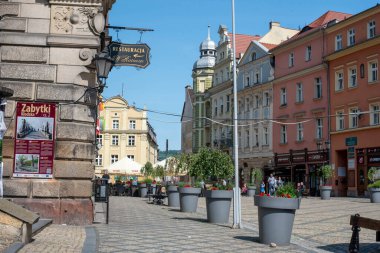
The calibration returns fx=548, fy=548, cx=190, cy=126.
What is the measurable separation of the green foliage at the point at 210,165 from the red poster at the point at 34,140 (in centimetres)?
1582

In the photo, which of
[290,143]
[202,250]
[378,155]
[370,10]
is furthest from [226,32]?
[202,250]

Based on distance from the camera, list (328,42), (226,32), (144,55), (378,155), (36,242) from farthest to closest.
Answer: (226,32), (328,42), (378,155), (144,55), (36,242)

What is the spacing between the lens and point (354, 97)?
3909 centimetres

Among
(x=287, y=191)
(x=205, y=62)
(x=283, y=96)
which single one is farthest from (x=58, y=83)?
(x=205, y=62)

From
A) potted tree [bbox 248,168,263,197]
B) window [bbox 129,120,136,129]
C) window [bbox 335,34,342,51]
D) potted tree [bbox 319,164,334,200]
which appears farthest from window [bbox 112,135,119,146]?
window [bbox 335,34,342,51]

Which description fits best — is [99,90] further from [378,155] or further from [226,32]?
[226,32]

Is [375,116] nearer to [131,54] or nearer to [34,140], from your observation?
[131,54]

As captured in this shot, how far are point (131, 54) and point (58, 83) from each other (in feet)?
6.88

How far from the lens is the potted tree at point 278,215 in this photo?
10578 mm

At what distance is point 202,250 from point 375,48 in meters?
31.4

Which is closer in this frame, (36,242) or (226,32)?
(36,242)

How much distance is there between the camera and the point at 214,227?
46.2ft

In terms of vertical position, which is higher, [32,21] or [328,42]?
[328,42]

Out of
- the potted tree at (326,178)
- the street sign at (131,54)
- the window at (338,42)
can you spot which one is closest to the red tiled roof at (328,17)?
the window at (338,42)
